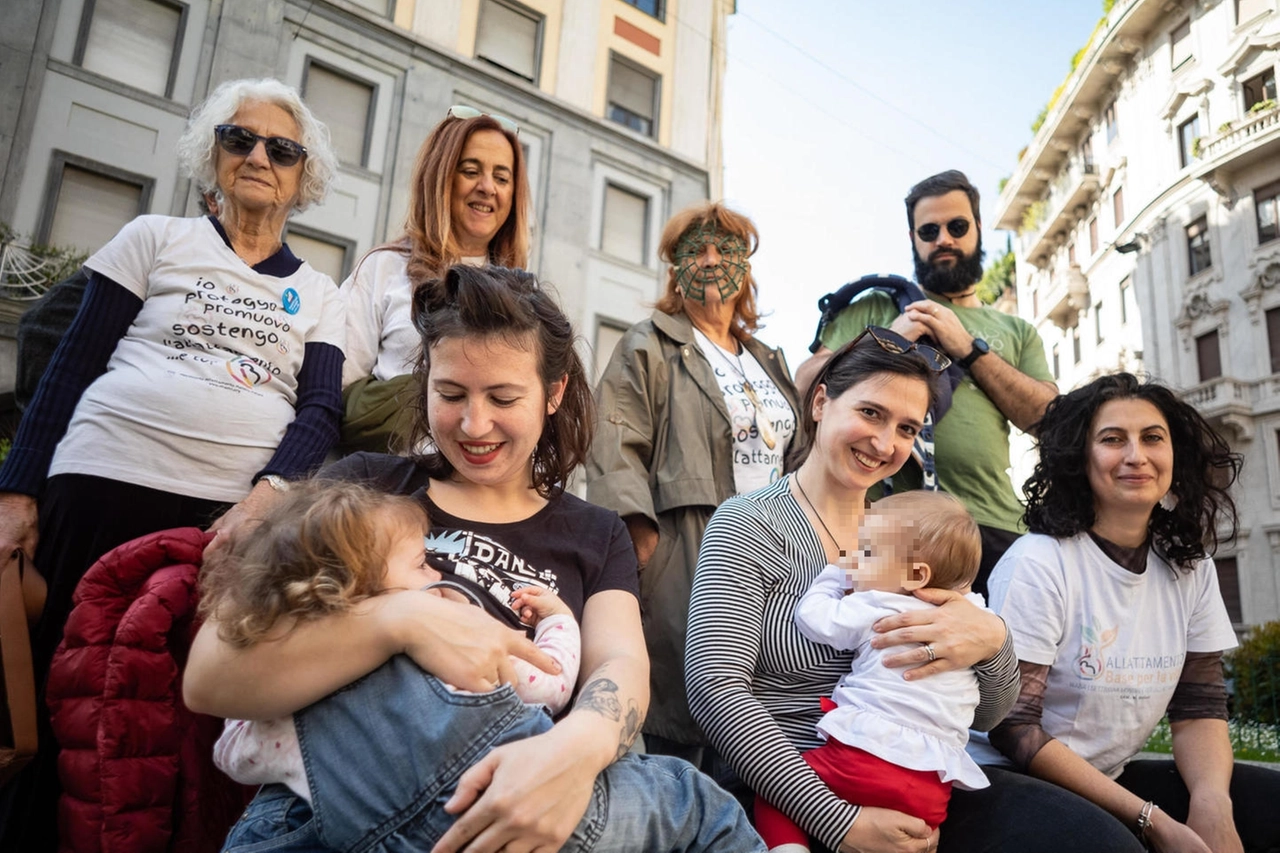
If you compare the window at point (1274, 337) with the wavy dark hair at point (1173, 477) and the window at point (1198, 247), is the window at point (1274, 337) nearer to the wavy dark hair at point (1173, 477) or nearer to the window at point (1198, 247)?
the window at point (1198, 247)

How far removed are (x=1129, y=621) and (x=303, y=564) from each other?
2.58 meters

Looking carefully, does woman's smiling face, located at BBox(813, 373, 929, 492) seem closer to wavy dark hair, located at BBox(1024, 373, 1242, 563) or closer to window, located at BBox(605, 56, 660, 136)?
wavy dark hair, located at BBox(1024, 373, 1242, 563)

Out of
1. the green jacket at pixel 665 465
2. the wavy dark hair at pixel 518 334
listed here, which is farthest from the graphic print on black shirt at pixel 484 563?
the green jacket at pixel 665 465

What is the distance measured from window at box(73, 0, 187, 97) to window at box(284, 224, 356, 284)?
2.68 metres

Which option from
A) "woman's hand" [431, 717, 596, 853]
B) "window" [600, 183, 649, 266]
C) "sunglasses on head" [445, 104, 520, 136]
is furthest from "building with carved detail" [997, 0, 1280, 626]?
"woman's hand" [431, 717, 596, 853]

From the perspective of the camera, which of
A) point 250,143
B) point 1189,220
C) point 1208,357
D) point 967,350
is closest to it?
point 250,143

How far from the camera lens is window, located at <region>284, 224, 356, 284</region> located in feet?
44.5

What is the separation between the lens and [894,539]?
235cm

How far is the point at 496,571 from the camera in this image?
2023 millimetres

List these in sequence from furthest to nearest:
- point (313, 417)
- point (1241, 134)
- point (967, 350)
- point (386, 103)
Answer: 1. point (1241, 134)
2. point (386, 103)
3. point (967, 350)
4. point (313, 417)

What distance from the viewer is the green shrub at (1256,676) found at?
→ 13.5 metres

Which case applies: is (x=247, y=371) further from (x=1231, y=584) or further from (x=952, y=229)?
(x=1231, y=584)

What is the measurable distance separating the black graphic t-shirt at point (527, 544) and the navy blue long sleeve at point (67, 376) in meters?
1.00

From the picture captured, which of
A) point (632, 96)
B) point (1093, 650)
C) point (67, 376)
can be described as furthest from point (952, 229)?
point (632, 96)
